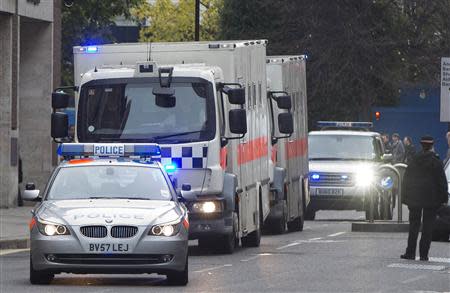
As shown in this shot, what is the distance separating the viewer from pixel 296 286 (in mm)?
18047

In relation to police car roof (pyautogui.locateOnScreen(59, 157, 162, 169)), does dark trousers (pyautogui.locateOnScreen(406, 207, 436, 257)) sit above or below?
below

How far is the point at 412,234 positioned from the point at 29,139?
59.9 ft

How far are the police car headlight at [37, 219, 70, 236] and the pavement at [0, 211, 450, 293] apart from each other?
588mm

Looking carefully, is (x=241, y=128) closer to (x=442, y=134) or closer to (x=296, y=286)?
(x=296, y=286)

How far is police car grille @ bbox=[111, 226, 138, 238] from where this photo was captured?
17.3m

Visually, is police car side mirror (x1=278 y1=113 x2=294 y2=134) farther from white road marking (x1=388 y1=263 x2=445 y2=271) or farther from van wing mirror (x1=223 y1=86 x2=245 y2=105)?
white road marking (x1=388 y1=263 x2=445 y2=271)

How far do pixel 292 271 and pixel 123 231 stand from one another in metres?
3.61

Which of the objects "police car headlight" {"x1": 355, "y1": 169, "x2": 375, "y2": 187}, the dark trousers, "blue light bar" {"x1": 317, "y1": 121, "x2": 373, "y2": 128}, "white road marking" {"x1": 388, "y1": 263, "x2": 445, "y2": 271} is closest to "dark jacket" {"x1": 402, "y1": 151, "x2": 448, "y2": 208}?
the dark trousers

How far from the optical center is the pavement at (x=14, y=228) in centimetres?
2566

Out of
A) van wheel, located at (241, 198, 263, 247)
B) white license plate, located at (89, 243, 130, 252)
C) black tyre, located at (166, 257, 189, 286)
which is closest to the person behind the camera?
white license plate, located at (89, 243, 130, 252)

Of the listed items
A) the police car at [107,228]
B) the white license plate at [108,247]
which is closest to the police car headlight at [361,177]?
the police car at [107,228]

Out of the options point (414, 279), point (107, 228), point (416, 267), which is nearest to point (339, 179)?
point (416, 267)

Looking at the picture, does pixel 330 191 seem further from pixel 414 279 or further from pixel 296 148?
pixel 414 279

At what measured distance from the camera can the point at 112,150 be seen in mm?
19250
